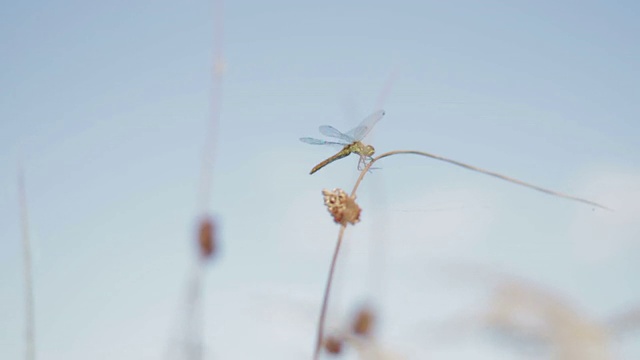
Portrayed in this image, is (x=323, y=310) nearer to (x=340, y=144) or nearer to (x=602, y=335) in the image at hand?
(x=602, y=335)

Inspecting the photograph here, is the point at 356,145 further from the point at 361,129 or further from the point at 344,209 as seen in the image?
the point at 344,209

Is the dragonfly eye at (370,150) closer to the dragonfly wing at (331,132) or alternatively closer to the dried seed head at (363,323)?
the dragonfly wing at (331,132)

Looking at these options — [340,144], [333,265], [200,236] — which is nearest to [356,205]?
[333,265]

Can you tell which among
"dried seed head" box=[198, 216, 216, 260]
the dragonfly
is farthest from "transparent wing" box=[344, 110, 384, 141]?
"dried seed head" box=[198, 216, 216, 260]

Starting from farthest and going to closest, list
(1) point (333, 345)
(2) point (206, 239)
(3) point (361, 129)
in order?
(3) point (361, 129) < (2) point (206, 239) < (1) point (333, 345)

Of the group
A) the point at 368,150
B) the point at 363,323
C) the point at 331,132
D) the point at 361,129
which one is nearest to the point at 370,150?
the point at 368,150

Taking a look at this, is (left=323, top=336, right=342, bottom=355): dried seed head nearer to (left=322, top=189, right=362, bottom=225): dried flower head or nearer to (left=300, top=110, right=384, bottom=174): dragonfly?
(left=322, top=189, right=362, bottom=225): dried flower head
